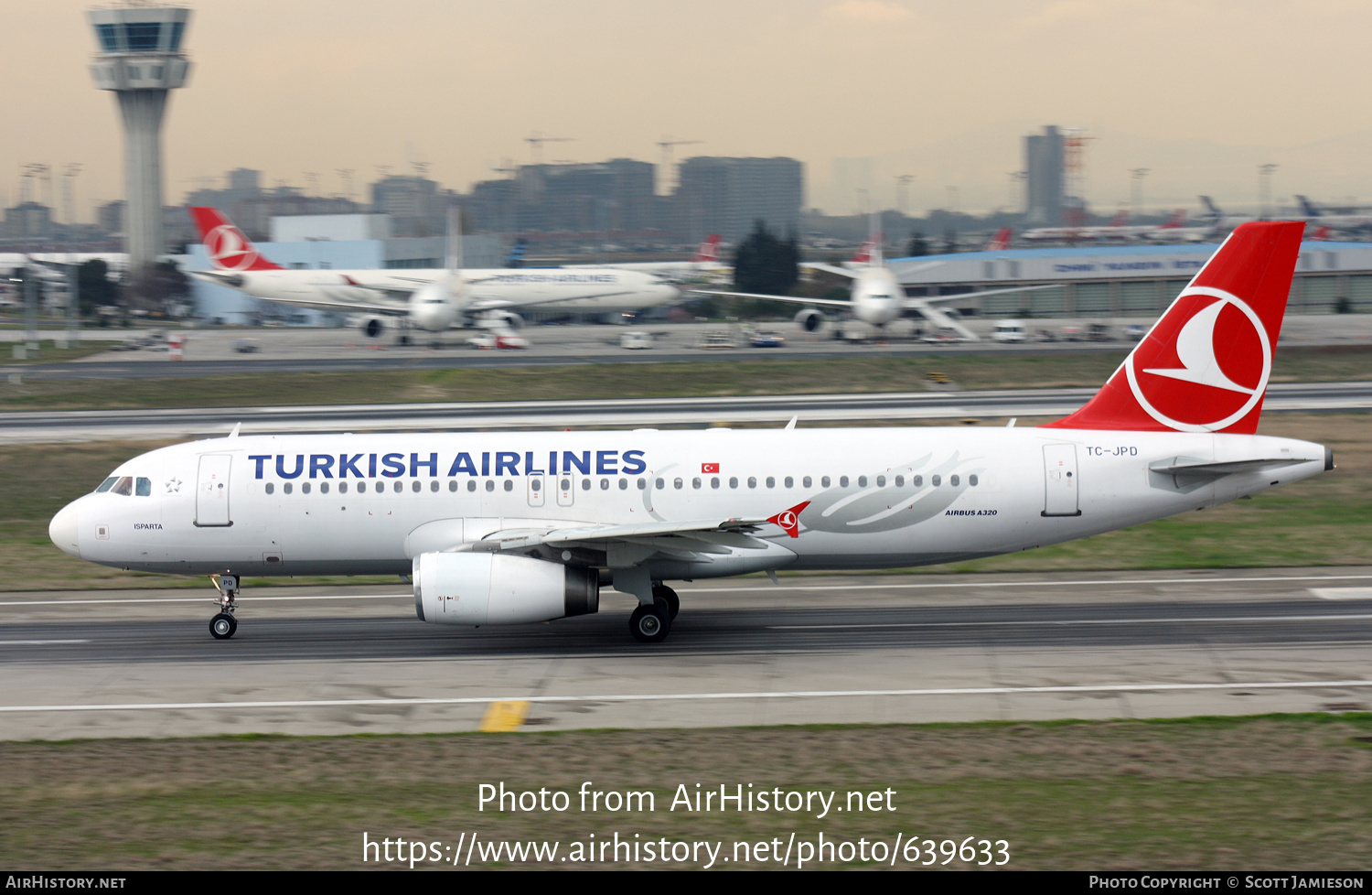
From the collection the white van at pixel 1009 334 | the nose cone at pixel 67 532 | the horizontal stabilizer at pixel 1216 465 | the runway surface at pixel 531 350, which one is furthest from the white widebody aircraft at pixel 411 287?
the horizontal stabilizer at pixel 1216 465

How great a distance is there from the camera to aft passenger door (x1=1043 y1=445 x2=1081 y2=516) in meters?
23.4

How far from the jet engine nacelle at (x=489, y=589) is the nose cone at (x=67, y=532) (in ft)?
24.7

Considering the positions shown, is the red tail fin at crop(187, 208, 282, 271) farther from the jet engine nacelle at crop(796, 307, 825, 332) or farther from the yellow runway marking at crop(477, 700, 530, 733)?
the yellow runway marking at crop(477, 700, 530, 733)

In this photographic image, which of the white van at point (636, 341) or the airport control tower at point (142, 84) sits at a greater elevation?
the airport control tower at point (142, 84)

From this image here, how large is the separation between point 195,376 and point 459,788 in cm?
5550

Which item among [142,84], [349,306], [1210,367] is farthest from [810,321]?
[142,84]

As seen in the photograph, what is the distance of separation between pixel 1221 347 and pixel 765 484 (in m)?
9.44

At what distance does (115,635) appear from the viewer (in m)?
24.4

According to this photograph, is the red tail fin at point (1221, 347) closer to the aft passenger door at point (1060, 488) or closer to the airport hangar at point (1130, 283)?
the aft passenger door at point (1060, 488)

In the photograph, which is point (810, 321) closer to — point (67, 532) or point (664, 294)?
point (664, 294)

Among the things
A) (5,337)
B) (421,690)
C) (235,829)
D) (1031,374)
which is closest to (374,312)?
(5,337)

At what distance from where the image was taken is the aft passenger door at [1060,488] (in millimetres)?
23422

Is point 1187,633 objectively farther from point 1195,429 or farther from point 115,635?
point 115,635

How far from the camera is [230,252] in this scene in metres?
106
